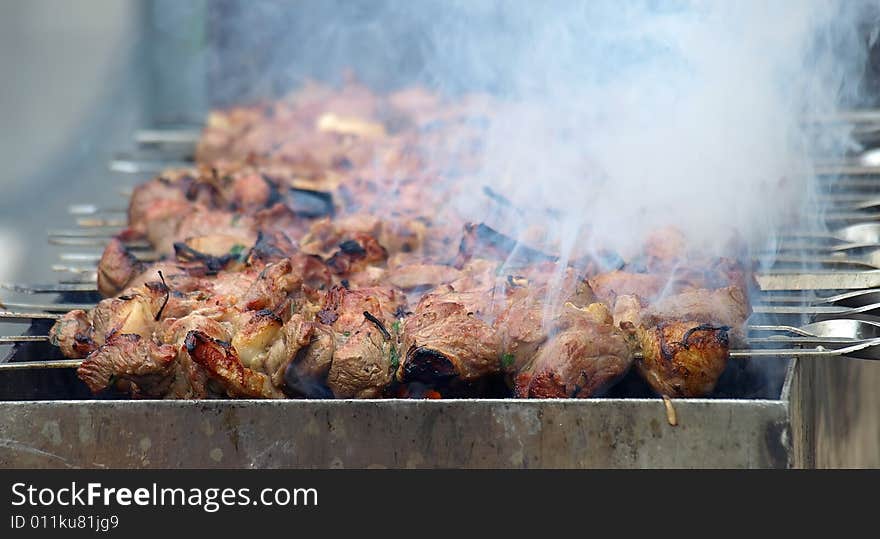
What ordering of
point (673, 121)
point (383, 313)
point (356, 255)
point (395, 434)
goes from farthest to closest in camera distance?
point (673, 121), point (356, 255), point (383, 313), point (395, 434)

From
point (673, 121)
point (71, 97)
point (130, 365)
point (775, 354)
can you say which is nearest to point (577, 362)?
point (775, 354)

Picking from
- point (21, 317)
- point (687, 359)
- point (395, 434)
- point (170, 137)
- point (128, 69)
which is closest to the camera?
point (395, 434)

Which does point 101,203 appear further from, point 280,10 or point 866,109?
point 866,109

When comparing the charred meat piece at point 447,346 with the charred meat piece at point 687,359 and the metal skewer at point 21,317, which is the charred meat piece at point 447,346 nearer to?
the charred meat piece at point 687,359

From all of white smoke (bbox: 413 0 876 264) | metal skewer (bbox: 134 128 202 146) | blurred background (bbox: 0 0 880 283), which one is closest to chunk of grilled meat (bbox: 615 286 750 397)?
white smoke (bbox: 413 0 876 264)

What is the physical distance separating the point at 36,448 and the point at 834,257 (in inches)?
125

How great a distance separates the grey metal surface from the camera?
2.99 meters

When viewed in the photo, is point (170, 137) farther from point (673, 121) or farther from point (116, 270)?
point (673, 121)

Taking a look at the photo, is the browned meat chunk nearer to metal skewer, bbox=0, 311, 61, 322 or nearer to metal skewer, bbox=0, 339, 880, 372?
metal skewer, bbox=0, 339, 880, 372

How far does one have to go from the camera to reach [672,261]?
3990 millimetres

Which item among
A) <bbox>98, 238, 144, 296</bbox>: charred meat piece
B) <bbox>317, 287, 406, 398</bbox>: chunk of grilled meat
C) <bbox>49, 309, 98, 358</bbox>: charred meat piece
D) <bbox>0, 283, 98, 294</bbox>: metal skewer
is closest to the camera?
<bbox>317, 287, 406, 398</bbox>: chunk of grilled meat

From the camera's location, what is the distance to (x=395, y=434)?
10.1ft
